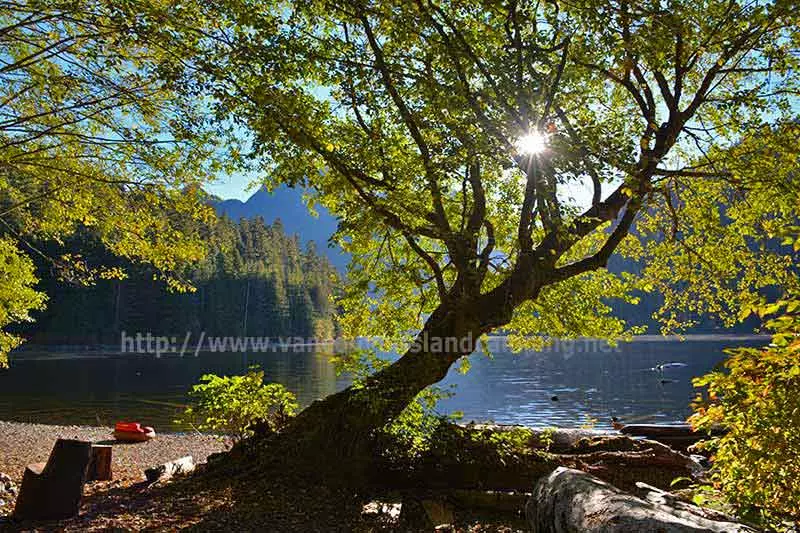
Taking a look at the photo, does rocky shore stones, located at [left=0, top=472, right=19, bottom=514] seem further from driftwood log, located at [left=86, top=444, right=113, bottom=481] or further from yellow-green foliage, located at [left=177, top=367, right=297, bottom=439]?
yellow-green foliage, located at [left=177, top=367, right=297, bottom=439]

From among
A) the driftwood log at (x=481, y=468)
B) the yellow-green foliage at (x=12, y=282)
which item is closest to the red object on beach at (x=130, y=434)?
the yellow-green foliage at (x=12, y=282)

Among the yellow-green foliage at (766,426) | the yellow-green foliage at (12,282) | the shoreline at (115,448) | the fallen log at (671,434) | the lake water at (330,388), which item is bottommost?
the lake water at (330,388)

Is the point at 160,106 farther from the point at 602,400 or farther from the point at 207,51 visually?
the point at 602,400

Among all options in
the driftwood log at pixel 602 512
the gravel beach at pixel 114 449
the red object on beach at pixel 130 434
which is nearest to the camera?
the driftwood log at pixel 602 512

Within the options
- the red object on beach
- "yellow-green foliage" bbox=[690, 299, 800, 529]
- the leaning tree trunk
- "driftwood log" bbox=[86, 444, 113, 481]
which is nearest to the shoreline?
the red object on beach

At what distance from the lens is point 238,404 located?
33.1ft

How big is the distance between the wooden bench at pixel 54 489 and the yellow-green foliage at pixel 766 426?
763 centimetres

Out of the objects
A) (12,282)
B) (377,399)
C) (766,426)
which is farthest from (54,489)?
(12,282)

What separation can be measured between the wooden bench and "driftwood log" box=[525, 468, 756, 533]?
19.4 ft

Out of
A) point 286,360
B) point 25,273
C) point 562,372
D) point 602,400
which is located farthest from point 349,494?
point 286,360

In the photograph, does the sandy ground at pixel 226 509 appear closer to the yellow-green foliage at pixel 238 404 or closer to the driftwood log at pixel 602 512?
the yellow-green foliage at pixel 238 404

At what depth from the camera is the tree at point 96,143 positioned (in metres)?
8.37

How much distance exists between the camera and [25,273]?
1562cm

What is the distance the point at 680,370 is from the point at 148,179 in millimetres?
62881
